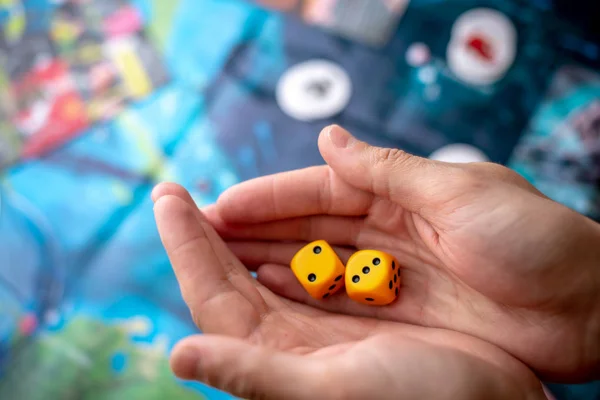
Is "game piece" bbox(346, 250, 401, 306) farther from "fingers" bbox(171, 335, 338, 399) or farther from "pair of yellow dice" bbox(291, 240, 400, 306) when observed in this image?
"fingers" bbox(171, 335, 338, 399)

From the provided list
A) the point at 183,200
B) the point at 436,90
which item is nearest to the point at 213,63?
the point at 436,90

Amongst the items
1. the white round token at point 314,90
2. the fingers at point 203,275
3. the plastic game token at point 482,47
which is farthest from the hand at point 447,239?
the plastic game token at point 482,47

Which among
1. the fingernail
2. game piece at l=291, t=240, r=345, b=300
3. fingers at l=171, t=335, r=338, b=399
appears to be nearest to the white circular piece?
the fingernail

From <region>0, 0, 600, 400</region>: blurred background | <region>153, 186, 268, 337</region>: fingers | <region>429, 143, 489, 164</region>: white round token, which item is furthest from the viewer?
<region>429, 143, 489, 164</region>: white round token

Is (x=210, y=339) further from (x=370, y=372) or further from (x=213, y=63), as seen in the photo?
(x=213, y=63)

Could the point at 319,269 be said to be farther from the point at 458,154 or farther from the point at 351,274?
the point at 458,154

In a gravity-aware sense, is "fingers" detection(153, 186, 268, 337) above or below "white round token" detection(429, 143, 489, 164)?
below

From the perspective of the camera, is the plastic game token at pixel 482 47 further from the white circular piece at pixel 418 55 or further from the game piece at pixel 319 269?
the game piece at pixel 319 269
